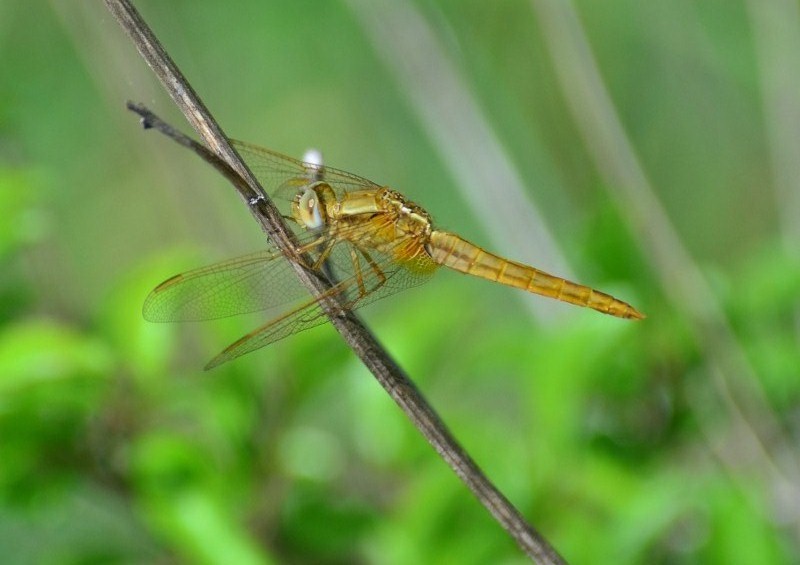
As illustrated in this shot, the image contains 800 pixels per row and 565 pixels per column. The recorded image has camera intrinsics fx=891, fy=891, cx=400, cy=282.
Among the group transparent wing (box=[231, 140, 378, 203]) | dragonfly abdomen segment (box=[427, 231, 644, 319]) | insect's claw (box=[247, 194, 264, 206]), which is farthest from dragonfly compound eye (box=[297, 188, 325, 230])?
insect's claw (box=[247, 194, 264, 206])

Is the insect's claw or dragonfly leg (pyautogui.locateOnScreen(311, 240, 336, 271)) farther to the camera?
dragonfly leg (pyautogui.locateOnScreen(311, 240, 336, 271))

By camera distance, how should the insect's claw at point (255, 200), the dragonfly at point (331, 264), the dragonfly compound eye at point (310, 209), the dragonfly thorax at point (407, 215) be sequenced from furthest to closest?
the dragonfly thorax at point (407, 215)
the dragonfly compound eye at point (310, 209)
the dragonfly at point (331, 264)
the insect's claw at point (255, 200)

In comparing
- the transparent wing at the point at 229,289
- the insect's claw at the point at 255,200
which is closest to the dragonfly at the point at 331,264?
the transparent wing at the point at 229,289

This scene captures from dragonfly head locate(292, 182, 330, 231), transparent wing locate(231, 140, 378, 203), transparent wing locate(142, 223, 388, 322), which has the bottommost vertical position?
transparent wing locate(142, 223, 388, 322)

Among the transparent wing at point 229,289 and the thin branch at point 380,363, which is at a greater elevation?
the transparent wing at point 229,289

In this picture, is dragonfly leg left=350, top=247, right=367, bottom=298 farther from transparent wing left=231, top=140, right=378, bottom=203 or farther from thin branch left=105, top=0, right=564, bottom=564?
thin branch left=105, top=0, right=564, bottom=564

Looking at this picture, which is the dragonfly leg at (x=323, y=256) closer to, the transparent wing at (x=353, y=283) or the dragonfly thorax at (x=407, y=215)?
the transparent wing at (x=353, y=283)

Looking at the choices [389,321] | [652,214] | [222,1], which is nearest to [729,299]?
[652,214]

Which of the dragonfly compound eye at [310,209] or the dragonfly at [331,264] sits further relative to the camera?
the dragonfly compound eye at [310,209]
